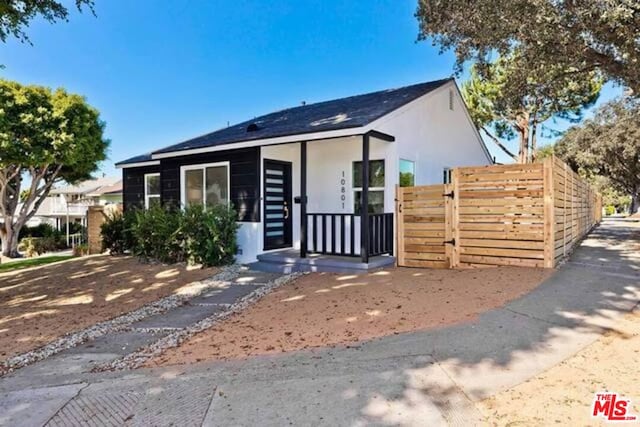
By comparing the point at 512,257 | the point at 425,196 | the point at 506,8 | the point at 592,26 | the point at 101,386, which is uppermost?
the point at 506,8

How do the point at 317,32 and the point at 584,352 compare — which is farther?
the point at 317,32

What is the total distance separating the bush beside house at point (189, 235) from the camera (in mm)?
9039

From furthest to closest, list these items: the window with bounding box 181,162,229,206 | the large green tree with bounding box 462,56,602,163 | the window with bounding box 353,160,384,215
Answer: the large green tree with bounding box 462,56,602,163 → the window with bounding box 181,162,229,206 → the window with bounding box 353,160,384,215

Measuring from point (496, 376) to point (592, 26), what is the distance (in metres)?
6.94

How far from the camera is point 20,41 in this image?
781cm

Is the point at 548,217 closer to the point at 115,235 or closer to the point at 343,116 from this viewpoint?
the point at 343,116

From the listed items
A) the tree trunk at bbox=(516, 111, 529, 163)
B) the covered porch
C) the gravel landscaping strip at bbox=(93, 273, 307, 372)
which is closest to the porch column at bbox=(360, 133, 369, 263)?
the covered porch

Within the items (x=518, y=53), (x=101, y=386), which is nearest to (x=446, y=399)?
(x=101, y=386)

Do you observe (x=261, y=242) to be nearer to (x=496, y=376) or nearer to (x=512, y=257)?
(x=512, y=257)

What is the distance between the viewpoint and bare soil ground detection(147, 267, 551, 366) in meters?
4.25

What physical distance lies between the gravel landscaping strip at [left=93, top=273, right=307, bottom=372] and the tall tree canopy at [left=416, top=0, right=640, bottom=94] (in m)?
6.89

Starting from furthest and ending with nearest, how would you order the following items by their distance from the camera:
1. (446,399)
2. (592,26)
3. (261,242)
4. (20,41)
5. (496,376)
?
(261,242), (20,41), (592,26), (496,376), (446,399)

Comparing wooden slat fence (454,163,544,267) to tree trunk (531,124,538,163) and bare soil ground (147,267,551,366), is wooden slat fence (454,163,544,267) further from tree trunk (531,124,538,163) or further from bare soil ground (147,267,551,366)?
tree trunk (531,124,538,163)

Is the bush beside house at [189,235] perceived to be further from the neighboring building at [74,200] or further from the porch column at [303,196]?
the neighboring building at [74,200]
